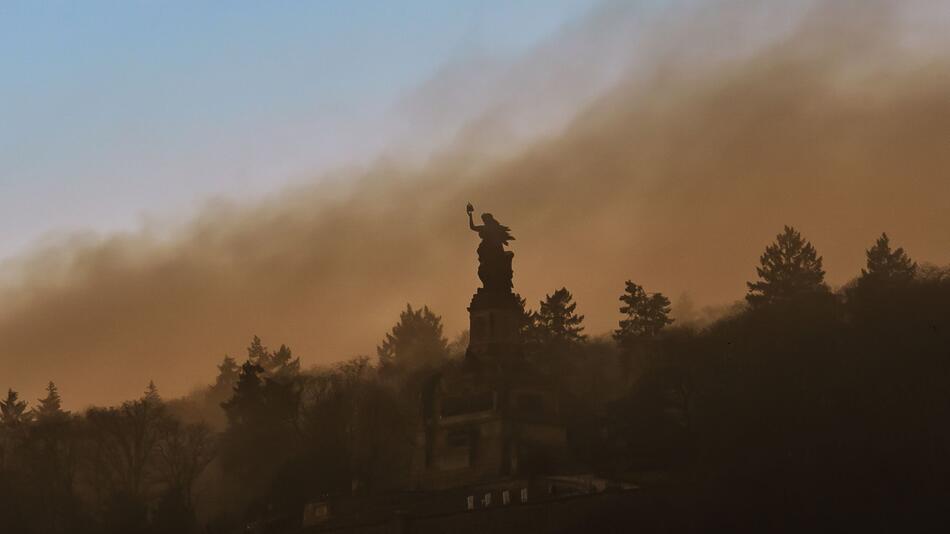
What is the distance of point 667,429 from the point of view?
76000 mm

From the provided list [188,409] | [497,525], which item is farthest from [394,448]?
[188,409]

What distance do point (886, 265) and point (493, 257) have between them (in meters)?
31.8

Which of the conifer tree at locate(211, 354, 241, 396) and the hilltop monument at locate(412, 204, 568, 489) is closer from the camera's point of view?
the hilltop monument at locate(412, 204, 568, 489)

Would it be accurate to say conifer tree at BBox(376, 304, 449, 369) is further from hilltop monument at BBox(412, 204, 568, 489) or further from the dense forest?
hilltop monument at BBox(412, 204, 568, 489)

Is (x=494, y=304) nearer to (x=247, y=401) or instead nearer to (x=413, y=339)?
(x=247, y=401)

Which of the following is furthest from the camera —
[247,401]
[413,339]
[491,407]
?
[413,339]

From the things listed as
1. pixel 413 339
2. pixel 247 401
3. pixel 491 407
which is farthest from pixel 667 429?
pixel 413 339

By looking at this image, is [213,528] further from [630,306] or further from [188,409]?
[188,409]

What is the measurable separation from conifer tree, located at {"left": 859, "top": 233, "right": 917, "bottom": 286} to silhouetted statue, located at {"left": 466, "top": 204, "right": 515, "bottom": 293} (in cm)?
2766

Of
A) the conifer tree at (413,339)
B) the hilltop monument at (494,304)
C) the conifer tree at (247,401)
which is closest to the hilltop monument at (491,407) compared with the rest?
the hilltop monument at (494,304)

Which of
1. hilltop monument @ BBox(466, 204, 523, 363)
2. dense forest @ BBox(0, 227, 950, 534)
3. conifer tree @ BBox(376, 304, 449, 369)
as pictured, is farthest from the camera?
conifer tree @ BBox(376, 304, 449, 369)

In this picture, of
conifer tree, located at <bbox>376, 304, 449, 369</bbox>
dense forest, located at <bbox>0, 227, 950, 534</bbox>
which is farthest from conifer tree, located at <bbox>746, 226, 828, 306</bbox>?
conifer tree, located at <bbox>376, 304, 449, 369</bbox>

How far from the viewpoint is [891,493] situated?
193ft

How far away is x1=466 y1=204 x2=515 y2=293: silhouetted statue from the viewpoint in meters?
78.8
